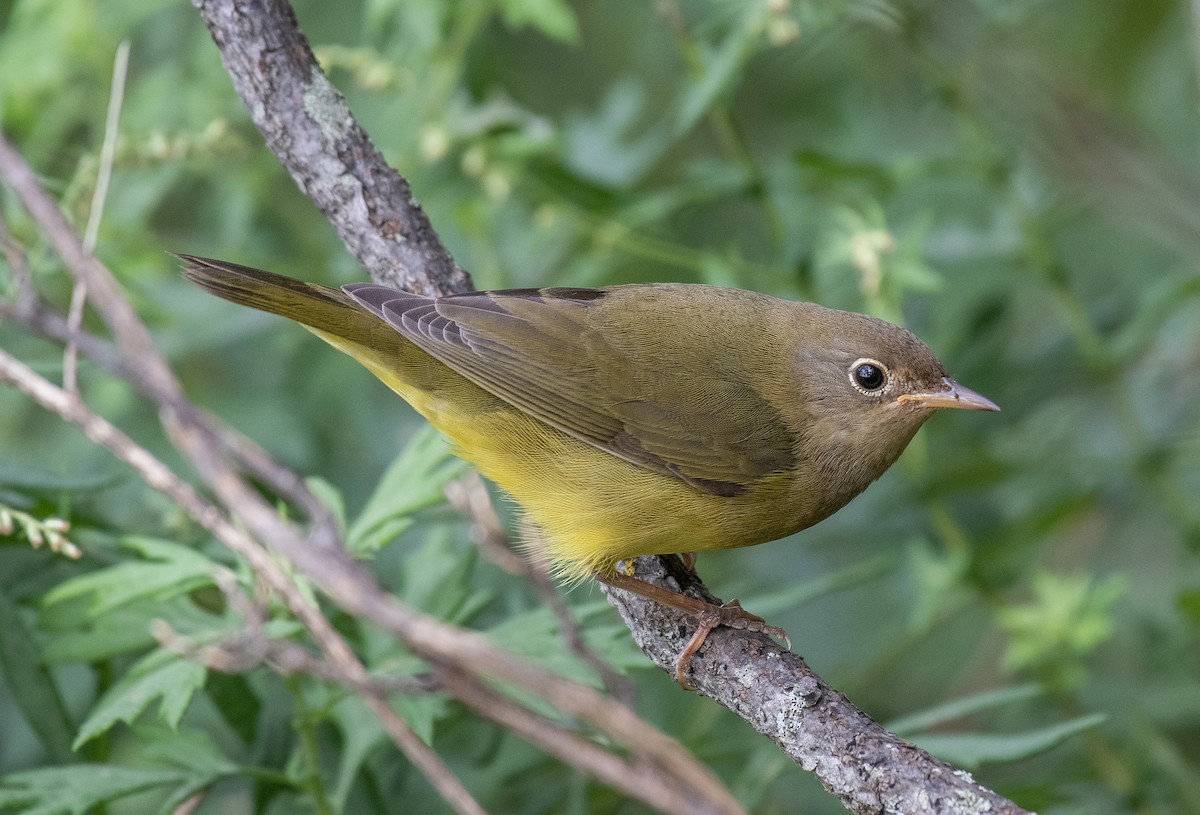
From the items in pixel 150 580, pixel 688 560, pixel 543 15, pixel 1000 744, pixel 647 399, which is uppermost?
pixel 543 15

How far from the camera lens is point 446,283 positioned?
12.2 feet

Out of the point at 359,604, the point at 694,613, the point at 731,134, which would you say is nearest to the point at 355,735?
the point at 694,613

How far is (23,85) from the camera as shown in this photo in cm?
429

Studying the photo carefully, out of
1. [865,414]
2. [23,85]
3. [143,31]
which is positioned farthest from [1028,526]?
[143,31]

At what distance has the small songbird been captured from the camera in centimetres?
353

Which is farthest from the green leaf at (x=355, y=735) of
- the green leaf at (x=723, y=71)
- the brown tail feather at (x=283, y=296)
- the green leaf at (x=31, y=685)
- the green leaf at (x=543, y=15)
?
the green leaf at (x=543, y=15)

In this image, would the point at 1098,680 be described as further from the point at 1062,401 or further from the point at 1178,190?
the point at 1178,190

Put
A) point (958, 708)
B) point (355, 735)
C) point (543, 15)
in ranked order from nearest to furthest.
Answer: point (355, 735), point (958, 708), point (543, 15)

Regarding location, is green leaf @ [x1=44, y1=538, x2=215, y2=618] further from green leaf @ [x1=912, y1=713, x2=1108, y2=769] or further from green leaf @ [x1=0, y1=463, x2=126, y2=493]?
green leaf @ [x1=912, y1=713, x2=1108, y2=769]

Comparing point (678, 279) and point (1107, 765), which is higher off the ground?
point (678, 279)

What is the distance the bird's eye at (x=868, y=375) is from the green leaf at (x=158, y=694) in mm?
2060

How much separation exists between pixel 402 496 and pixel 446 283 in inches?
37.6

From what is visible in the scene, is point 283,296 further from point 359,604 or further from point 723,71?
point 359,604

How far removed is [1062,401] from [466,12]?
2.82 meters
